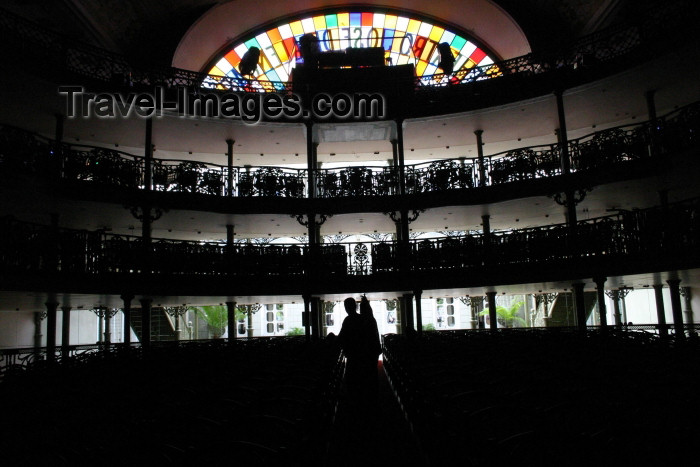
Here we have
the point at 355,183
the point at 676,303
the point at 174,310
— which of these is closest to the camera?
the point at 676,303

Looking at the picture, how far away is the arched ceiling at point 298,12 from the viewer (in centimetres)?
2733

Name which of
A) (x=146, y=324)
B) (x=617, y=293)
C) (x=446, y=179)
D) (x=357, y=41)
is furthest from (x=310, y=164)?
(x=617, y=293)

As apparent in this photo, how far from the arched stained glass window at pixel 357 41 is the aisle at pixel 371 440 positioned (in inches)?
954

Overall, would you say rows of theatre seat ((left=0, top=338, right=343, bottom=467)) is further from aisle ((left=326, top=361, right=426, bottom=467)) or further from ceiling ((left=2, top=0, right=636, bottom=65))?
ceiling ((left=2, top=0, right=636, bottom=65))

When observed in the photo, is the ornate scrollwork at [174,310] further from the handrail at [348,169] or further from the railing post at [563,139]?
the railing post at [563,139]

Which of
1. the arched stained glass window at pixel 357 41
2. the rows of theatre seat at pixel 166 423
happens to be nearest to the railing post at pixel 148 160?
the arched stained glass window at pixel 357 41

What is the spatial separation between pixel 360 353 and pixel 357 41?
25561 millimetres

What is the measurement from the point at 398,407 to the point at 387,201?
43.7 feet

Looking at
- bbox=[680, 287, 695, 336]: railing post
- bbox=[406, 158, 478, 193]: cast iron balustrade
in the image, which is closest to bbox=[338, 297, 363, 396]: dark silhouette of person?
bbox=[406, 158, 478, 193]: cast iron balustrade

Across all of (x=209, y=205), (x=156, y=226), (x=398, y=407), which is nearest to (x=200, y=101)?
(x=209, y=205)

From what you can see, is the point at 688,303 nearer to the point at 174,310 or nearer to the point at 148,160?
the point at 148,160

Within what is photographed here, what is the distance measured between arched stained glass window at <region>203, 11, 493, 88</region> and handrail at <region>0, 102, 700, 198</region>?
8.58 metres

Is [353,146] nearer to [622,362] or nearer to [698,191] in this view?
[698,191]

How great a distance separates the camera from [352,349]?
758cm
